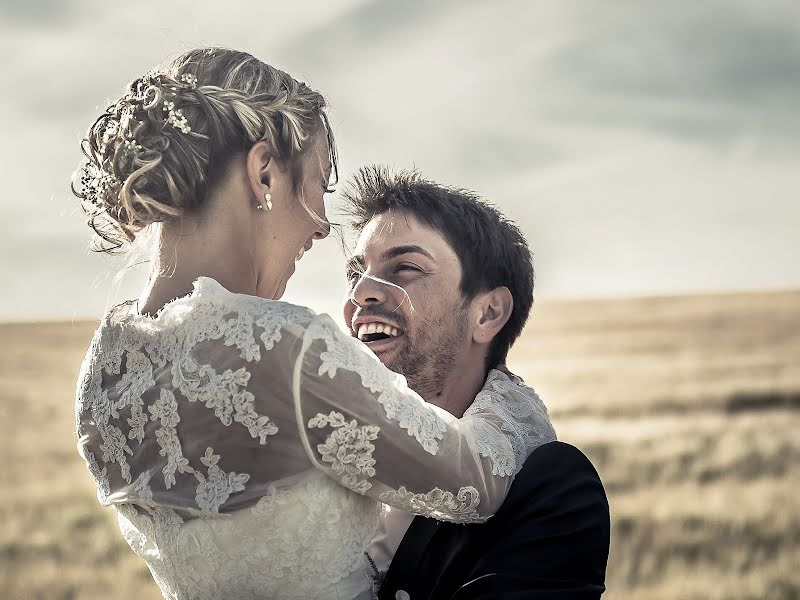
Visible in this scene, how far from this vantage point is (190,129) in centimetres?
322

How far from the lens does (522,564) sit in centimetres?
356

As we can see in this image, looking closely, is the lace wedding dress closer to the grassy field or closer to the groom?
the groom

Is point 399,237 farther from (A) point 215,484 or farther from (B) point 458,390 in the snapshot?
(A) point 215,484

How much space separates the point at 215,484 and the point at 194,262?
710 millimetres

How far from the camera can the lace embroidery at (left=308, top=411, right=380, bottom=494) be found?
3008mm

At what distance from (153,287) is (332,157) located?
2.51 feet

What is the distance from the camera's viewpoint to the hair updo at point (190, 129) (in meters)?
3.21

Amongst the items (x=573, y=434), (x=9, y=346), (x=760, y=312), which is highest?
(x=760, y=312)

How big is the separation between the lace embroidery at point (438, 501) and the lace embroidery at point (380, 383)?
0.48ft

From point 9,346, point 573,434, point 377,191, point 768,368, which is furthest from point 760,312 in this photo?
point 377,191

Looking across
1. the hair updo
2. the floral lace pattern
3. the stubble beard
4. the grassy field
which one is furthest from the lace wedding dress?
the grassy field

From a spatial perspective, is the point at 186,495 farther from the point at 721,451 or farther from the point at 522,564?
the point at 721,451

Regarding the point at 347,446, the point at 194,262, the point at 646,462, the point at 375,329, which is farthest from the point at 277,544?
the point at 646,462

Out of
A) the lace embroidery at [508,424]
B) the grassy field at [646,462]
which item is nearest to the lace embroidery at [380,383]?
the lace embroidery at [508,424]
